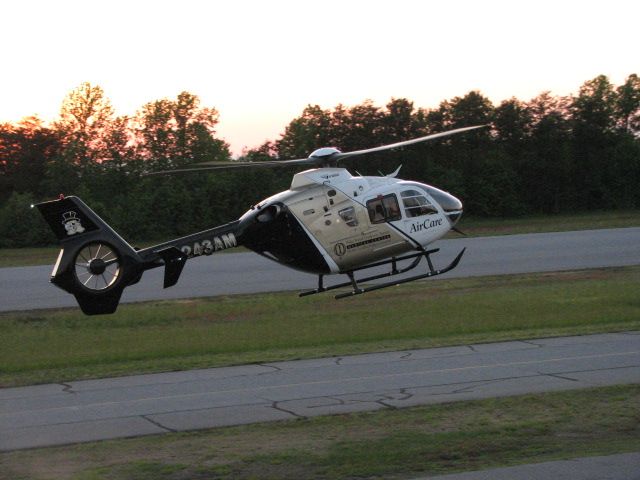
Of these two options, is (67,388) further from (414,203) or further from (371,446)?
(414,203)

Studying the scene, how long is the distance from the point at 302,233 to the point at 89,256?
424 cm

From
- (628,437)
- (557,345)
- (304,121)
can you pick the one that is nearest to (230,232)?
(557,345)

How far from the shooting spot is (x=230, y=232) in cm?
2023

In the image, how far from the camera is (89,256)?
1992cm

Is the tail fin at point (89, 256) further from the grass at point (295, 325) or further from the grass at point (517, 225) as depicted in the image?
the grass at point (517, 225)

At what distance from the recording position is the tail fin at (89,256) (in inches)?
761

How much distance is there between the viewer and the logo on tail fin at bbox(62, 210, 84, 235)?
1947 cm

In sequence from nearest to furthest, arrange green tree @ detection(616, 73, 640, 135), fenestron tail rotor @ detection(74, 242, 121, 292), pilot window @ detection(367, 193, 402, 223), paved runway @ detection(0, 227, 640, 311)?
fenestron tail rotor @ detection(74, 242, 121, 292)
pilot window @ detection(367, 193, 402, 223)
paved runway @ detection(0, 227, 640, 311)
green tree @ detection(616, 73, 640, 135)

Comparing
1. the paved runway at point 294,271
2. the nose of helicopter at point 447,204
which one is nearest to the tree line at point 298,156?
the paved runway at point 294,271

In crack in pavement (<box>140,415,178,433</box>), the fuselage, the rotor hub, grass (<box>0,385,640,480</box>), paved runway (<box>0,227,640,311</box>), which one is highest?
the fuselage

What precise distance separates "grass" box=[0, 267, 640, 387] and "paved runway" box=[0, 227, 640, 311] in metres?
2.08

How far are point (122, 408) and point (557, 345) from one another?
903cm

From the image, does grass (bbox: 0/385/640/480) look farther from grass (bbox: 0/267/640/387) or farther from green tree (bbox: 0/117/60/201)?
green tree (bbox: 0/117/60/201)

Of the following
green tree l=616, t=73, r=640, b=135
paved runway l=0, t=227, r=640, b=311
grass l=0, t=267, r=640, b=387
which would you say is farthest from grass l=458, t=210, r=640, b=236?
green tree l=616, t=73, r=640, b=135
